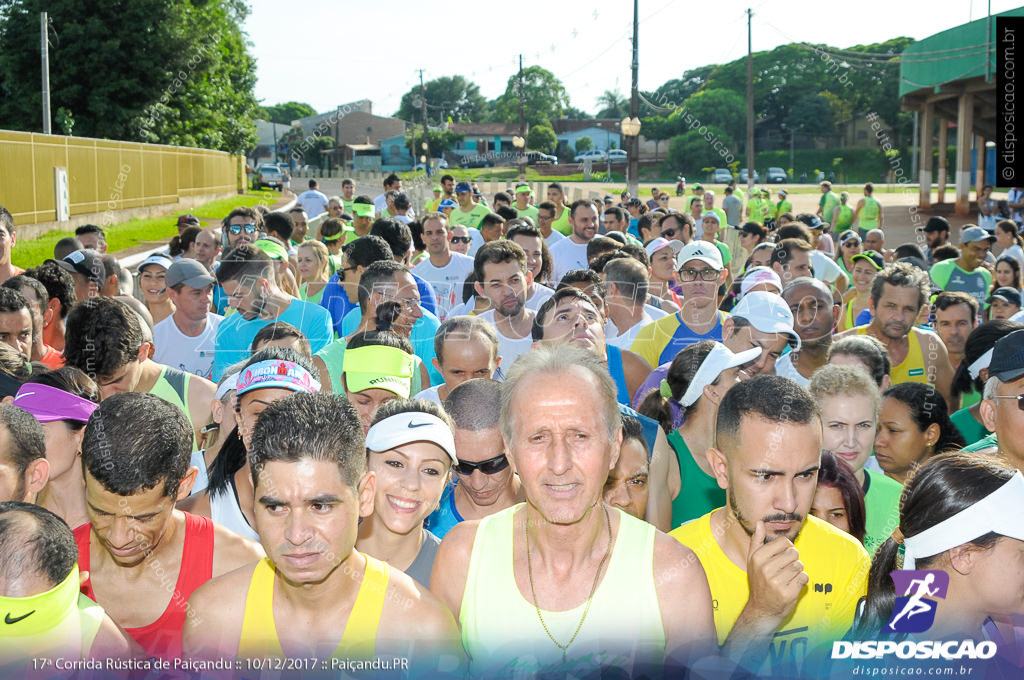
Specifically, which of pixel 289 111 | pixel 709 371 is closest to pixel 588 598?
pixel 709 371

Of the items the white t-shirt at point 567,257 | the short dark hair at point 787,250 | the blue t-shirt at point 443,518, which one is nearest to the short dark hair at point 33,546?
the blue t-shirt at point 443,518

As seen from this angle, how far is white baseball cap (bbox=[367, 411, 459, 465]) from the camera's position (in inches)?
128

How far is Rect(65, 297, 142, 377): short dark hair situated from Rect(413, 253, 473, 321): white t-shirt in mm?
4056

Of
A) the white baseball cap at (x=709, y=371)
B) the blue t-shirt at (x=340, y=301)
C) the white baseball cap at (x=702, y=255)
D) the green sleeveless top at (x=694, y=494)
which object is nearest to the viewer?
the green sleeveless top at (x=694, y=494)

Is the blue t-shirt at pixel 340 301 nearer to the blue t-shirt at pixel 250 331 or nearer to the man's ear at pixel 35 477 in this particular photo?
the blue t-shirt at pixel 250 331

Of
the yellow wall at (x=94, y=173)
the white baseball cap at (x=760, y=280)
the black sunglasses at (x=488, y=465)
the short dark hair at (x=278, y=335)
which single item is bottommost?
the black sunglasses at (x=488, y=465)

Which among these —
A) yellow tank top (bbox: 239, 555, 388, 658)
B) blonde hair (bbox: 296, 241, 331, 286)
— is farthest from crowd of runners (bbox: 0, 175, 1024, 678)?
blonde hair (bbox: 296, 241, 331, 286)

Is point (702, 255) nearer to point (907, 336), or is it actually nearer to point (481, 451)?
point (907, 336)

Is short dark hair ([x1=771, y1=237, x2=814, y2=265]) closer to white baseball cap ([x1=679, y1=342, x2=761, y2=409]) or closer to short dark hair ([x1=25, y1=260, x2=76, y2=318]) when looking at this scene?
white baseball cap ([x1=679, y1=342, x2=761, y2=409])

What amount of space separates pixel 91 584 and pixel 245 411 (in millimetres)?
906

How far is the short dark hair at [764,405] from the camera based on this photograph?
10.1ft

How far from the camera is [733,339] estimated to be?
208 inches

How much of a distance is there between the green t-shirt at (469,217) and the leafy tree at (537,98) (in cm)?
7298

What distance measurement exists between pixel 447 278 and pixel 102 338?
4.43m
